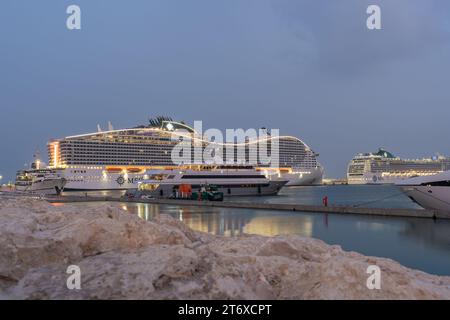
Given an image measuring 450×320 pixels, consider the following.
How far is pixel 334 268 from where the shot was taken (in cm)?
327

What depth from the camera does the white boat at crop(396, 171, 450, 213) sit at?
2078 cm

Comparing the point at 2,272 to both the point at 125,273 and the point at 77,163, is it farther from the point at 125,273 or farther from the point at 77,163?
the point at 77,163

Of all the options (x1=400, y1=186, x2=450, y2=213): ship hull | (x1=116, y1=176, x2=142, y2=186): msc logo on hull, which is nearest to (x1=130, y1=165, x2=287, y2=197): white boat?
(x1=116, y1=176, x2=142, y2=186): msc logo on hull

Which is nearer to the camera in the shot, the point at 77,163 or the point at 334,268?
the point at 334,268

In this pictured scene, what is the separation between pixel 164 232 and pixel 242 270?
130cm

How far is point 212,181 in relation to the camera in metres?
58.1

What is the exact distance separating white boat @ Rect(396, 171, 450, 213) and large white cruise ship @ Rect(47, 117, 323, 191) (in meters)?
51.6

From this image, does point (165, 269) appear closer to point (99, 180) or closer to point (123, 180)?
point (123, 180)

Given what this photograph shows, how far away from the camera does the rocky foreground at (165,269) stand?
3.00 meters

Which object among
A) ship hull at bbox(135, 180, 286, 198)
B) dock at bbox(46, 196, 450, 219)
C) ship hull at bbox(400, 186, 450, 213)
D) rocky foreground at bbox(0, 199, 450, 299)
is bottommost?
ship hull at bbox(135, 180, 286, 198)

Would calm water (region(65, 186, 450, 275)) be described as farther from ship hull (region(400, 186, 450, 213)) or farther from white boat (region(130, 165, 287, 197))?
white boat (region(130, 165, 287, 197))

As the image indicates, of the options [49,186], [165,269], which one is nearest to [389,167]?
[49,186]

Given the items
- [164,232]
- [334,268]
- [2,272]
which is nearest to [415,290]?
[334,268]
